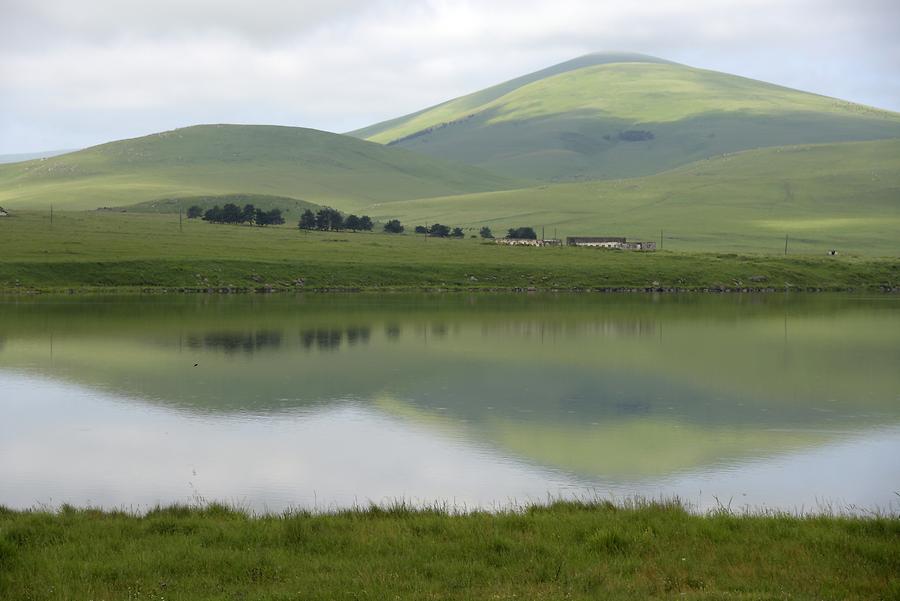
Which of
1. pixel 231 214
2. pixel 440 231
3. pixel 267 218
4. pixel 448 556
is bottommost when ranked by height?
pixel 448 556

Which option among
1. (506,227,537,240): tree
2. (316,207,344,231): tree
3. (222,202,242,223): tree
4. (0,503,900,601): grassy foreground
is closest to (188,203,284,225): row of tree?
(222,202,242,223): tree

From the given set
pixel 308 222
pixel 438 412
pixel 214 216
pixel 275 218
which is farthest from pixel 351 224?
pixel 438 412

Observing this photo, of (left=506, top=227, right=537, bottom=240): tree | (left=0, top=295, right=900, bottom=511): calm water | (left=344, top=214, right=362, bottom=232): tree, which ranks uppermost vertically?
(left=344, top=214, right=362, bottom=232): tree

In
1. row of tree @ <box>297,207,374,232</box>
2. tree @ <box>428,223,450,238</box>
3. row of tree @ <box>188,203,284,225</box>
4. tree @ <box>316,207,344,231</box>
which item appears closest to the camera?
row of tree @ <box>188,203,284,225</box>

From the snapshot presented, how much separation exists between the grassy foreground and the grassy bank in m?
77.6

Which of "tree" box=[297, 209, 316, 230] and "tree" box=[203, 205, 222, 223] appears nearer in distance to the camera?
"tree" box=[297, 209, 316, 230]

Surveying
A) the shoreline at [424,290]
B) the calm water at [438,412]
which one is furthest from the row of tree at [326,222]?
the calm water at [438,412]

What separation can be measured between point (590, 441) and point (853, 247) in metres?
158

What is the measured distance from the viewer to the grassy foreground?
39.9ft

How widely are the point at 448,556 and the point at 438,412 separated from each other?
18.6m

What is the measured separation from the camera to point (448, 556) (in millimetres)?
13625

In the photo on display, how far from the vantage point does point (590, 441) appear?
Result: 27734mm

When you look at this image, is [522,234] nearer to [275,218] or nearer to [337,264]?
[275,218]

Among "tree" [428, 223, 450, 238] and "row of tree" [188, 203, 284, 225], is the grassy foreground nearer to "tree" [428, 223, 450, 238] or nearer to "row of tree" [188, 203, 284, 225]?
"row of tree" [188, 203, 284, 225]
